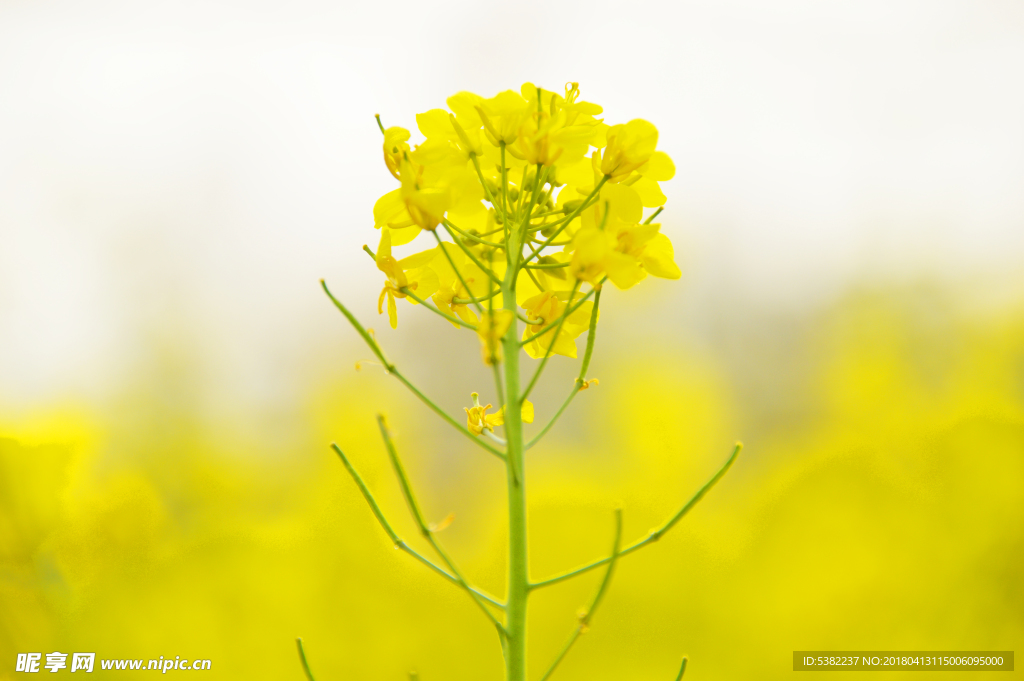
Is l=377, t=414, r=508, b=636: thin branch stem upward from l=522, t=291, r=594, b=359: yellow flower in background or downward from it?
downward

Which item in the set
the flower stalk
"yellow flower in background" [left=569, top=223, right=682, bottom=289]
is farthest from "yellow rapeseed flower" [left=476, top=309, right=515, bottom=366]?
"yellow flower in background" [left=569, top=223, right=682, bottom=289]

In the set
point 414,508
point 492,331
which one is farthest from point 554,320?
point 414,508

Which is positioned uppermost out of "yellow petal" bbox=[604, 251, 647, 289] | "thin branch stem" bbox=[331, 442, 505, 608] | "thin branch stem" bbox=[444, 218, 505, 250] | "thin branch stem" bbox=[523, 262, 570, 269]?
"thin branch stem" bbox=[444, 218, 505, 250]

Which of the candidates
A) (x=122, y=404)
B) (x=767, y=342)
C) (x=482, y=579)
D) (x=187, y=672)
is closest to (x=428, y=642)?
(x=482, y=579)

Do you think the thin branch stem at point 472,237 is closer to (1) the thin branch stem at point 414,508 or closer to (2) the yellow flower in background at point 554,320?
(2) the yellow flower in background at point 554,320

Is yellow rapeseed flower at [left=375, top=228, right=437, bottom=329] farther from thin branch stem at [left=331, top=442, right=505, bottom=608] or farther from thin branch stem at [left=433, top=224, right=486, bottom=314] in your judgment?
thin branch stem at [left=331, top=442, right=505, bottom=608]

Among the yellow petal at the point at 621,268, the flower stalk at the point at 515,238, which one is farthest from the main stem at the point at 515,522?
the yellow petal at the point at 621,268

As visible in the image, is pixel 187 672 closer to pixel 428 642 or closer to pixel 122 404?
pixel 428 642
